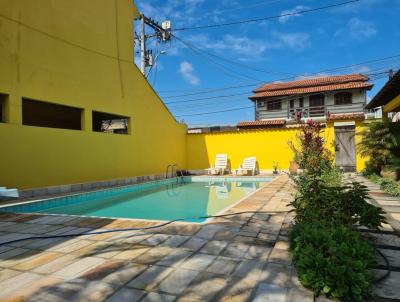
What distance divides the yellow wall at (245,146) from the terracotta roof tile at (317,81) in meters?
14.0

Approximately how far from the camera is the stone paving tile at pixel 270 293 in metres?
2.31

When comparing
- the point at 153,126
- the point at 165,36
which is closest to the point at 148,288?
the point at 153,126

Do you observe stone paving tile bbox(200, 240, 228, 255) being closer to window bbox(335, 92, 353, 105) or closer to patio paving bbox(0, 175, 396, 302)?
patio paving bbox(0, 175, 396, 302)

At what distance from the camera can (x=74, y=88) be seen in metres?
9.48

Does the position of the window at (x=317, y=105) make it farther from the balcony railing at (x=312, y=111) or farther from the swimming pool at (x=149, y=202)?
the swimming pool at (x=149, y=202)

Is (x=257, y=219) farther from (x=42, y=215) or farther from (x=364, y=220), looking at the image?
(x=42, y=215)

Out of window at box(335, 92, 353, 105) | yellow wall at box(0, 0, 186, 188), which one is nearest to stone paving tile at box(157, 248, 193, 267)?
yellow wall at box(0, 0, 186, 188)

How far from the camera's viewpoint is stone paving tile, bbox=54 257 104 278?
2873 millimetres

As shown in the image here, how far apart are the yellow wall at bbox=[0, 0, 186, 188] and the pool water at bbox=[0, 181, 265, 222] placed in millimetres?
1152

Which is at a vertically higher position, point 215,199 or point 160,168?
point 160,168

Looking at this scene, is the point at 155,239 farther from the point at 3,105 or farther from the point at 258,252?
the point at 3,105

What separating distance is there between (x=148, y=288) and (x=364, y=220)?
219 cm

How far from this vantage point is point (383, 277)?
262 centimetres

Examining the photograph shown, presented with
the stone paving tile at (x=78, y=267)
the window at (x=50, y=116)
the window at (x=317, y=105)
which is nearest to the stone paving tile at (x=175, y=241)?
the stone paving tile at (x=78, y=267)
